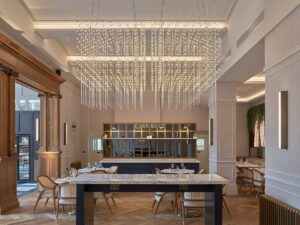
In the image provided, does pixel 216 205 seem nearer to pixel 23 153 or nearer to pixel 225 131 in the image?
pixel 225 131

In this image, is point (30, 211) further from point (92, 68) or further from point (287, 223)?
point (287, 223)

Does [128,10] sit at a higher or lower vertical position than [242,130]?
higher

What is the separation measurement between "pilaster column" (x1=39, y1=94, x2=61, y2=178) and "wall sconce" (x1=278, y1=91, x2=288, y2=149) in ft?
26.1

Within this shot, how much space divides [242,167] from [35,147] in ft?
24.3

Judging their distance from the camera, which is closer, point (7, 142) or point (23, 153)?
point (7, 142)

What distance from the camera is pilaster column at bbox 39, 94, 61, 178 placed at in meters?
11.4

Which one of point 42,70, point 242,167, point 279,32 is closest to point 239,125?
point 242,167

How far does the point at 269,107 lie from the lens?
224 inches

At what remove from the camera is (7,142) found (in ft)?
25.8

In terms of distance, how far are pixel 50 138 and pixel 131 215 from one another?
15.7 feet

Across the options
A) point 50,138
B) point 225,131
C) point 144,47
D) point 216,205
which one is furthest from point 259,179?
point 50,138

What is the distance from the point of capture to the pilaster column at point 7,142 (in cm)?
761

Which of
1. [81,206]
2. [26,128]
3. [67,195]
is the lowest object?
[67,195]

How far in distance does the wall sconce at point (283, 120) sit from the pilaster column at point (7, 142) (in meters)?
5.23
